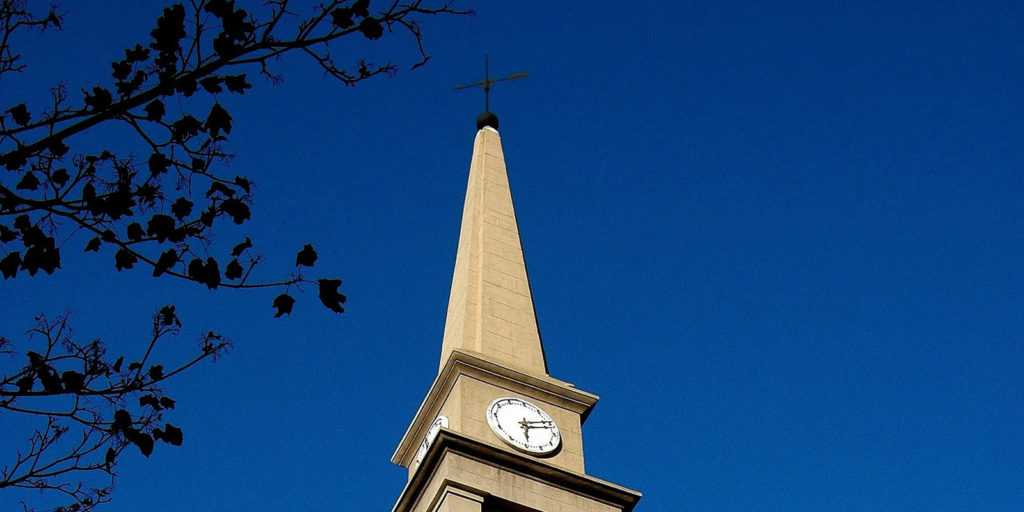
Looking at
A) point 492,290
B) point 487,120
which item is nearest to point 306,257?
point 492,290

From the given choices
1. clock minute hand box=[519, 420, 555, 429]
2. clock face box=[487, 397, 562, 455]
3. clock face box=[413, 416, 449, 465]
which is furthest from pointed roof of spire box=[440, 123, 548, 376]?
clock face box=[413, 416, 449, 465]

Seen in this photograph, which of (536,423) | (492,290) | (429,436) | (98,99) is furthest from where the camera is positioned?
(492,290)

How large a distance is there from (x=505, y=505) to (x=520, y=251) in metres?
11.4

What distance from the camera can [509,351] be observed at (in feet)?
122

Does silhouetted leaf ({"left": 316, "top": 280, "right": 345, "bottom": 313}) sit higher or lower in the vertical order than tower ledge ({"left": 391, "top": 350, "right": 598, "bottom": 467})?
lower

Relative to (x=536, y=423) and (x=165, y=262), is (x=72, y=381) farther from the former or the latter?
(x=536, y=423)

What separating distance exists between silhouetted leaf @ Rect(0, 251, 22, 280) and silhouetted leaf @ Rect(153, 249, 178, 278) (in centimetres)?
116

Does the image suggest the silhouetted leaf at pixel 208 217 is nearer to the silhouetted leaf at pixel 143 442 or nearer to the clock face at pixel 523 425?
the silhouetted leaf at pixel 143 442

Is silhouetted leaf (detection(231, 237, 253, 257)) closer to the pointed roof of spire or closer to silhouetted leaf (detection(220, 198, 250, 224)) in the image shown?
silhouetted leaf (detection(220, 198, 250, 224))

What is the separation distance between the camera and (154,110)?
39.5ft

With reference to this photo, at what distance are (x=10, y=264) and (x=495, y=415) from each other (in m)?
23.0

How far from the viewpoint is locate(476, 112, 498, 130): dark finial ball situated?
49.5 metres

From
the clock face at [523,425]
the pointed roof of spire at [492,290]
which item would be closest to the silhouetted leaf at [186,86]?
the clock face at [523,425]

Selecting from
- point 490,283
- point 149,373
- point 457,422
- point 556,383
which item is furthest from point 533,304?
point 149,373
